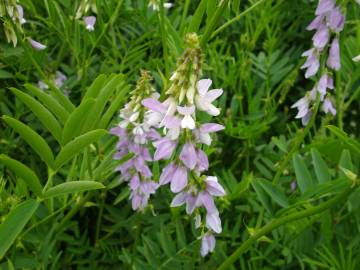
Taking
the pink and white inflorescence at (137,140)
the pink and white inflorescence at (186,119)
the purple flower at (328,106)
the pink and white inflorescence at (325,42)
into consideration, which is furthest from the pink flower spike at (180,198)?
the purple flower at (328,106)

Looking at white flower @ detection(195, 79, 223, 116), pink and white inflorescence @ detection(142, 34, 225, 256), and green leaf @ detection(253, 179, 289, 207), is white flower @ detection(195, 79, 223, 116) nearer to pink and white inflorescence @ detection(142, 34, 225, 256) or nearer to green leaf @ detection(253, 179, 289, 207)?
pink and white inflorescence @ detection(142, 34, 225, 256)

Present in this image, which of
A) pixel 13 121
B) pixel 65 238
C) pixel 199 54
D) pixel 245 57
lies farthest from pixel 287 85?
pixel 13 121

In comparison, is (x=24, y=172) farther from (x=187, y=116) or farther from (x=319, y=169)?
(x=319, y=169)

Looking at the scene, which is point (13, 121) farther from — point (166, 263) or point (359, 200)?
point (359, 200)

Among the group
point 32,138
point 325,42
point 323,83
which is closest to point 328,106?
point 323,83

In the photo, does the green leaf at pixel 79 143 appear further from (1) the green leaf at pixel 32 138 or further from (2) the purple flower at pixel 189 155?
(2) the purple flower at pixel 189 155

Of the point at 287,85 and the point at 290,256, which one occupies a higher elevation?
the point at 287,85
